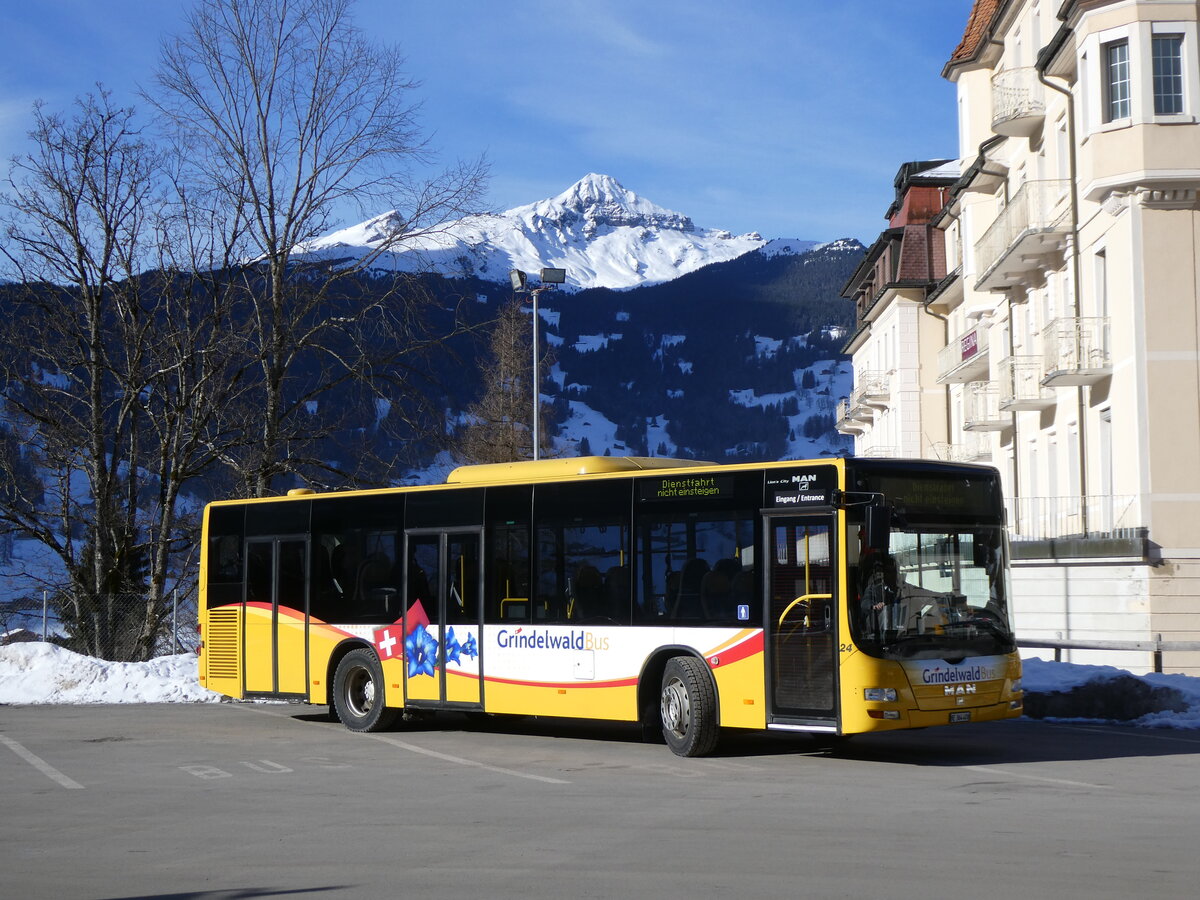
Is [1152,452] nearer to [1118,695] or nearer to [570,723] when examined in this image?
[1118,695]

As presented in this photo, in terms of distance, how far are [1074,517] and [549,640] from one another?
19259mm

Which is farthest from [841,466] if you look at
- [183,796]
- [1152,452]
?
[1152,452]

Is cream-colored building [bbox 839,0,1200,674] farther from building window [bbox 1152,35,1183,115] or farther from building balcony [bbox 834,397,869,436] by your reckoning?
building balcony [bbox 834,397,869,436]

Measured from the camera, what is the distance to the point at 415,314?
30.6 meters

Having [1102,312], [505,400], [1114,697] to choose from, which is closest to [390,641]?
[1114,697]

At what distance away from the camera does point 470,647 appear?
17.1 metres

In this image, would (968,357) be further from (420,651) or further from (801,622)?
(801,622)

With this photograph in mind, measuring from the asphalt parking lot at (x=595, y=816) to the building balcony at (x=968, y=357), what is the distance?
27.0 m

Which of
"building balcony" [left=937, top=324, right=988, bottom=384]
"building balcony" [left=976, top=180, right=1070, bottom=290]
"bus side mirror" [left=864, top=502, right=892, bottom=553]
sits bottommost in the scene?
"bus side mirror" [left=864, top=502, right=892, bottom=553]

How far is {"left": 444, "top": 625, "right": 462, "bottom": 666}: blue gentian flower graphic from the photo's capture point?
56.5 ft

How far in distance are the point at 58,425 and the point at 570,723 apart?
1510 centimetres

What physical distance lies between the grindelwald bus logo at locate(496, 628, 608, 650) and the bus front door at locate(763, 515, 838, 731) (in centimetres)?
223

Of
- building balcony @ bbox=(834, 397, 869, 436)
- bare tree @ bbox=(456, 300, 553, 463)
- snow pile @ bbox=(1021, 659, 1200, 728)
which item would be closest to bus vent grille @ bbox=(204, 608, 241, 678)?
snow pile @ bbox=(1021, 659, 1200, 728)

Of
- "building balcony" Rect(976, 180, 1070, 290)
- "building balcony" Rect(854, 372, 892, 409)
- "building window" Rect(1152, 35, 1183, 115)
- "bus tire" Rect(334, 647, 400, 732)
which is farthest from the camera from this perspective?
"building balcony" Rect(854, 372, 892, 409)
